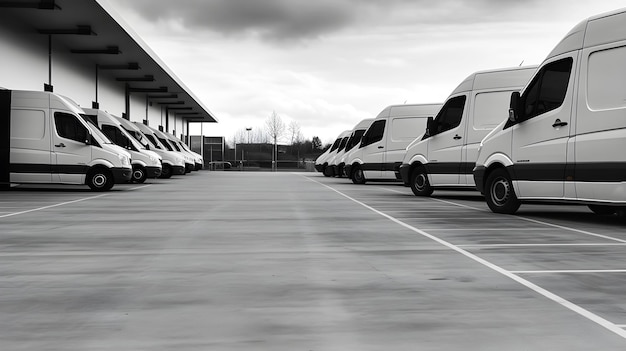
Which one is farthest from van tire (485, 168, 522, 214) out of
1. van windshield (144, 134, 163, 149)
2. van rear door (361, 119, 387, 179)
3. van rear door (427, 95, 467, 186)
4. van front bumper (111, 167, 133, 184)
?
van windshield (144, 134, 163, 149)

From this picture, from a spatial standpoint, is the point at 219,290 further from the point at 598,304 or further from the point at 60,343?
the point at 598,304

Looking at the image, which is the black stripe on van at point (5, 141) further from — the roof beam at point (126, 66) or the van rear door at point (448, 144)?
the roof beam at point (126, 66)

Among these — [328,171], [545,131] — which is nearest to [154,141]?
[328,171]

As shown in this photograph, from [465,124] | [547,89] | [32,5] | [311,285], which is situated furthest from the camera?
[32,5]

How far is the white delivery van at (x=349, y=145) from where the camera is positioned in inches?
1293

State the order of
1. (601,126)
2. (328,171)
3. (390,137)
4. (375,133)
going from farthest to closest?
(328,171)
(375,133)
(390,137)
(601,126)

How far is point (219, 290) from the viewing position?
551 cm

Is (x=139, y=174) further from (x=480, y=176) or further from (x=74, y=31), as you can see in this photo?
(x=480, y=176)

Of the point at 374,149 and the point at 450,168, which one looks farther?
the point at 374,149

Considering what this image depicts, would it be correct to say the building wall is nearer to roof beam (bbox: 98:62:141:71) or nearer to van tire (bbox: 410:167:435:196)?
roof beam (bbox: 98:62:141:71)

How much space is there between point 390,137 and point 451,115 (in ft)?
28.3

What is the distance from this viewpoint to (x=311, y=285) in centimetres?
574

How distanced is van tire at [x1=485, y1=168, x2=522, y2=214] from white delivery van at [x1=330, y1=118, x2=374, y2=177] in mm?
18814

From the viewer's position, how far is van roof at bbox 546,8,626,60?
10.3 metres
